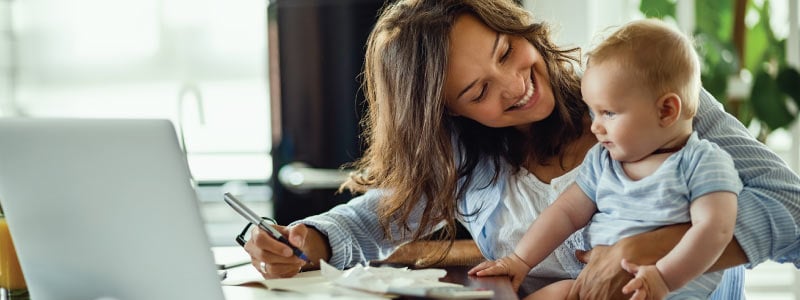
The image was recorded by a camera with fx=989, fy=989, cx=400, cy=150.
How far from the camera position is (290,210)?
3760 mm

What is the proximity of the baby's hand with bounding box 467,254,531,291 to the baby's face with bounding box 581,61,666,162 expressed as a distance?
25 centimetres

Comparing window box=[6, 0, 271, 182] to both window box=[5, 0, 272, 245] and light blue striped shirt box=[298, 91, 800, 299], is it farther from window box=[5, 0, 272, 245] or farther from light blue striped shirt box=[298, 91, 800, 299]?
light blue striped shirt box=[298, 91, 800, 299]

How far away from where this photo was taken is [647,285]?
154 cm

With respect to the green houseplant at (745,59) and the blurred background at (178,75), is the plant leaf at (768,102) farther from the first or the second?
the blurred background at (178,75)

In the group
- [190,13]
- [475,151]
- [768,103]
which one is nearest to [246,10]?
[190,13]

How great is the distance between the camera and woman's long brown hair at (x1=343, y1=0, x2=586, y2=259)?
6.52 ft

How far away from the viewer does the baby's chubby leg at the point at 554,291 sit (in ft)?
5.35

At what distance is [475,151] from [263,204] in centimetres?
270

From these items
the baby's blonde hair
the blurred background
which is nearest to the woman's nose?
the baby's blonde hair

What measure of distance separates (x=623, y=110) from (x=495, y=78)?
13.0 inches

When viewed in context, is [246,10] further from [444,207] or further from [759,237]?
[759,237]

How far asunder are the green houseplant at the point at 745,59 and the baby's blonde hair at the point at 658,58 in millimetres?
1941

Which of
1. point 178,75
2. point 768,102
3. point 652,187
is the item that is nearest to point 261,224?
point 652,187

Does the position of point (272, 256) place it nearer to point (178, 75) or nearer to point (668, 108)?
point (668, 108)
